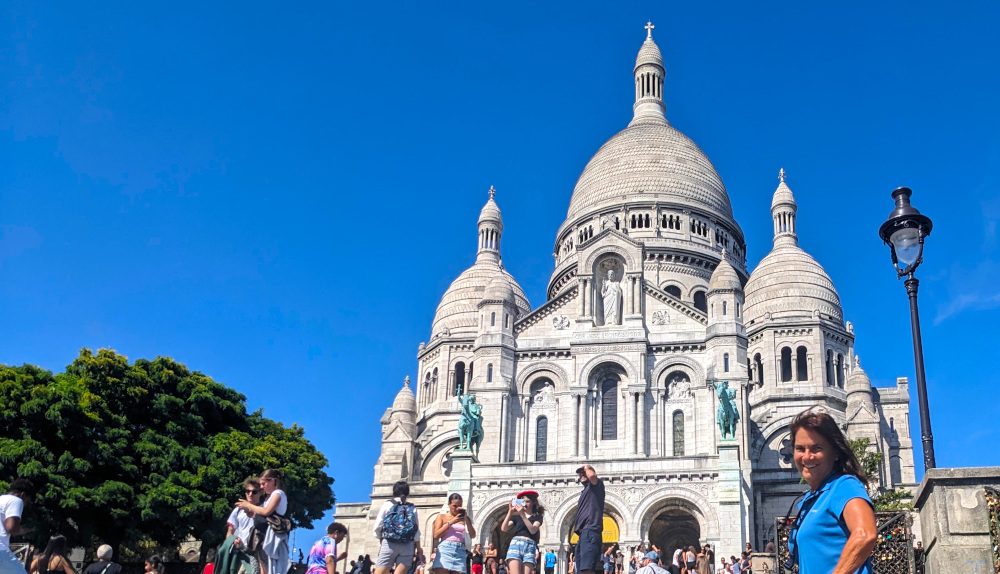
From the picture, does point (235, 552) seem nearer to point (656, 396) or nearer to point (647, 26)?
point (656, 396)

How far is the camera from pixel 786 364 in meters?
A: 53.1

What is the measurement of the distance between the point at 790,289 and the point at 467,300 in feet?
57.3

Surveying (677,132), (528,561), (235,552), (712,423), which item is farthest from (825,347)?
(235,552)

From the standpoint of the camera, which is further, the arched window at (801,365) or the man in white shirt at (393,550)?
the arched window at (801,365)

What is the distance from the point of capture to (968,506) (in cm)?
1244

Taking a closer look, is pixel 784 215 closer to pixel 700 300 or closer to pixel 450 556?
pixel 700 300

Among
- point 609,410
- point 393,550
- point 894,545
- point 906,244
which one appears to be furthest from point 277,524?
point 609,410

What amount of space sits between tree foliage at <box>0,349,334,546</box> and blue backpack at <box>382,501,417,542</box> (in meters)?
19.6

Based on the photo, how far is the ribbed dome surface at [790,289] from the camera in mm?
54281

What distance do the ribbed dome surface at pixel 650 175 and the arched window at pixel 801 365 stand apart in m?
10.9

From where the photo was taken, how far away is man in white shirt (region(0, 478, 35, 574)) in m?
8.98

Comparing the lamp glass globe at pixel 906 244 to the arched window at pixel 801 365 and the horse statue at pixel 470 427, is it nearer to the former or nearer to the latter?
the horse statue at pixel 470 427

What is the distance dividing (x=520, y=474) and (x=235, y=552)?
29.1 m

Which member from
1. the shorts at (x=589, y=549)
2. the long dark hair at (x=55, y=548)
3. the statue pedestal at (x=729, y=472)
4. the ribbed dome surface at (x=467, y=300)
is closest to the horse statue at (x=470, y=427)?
the statue pedestal at (x=729, y=472)
